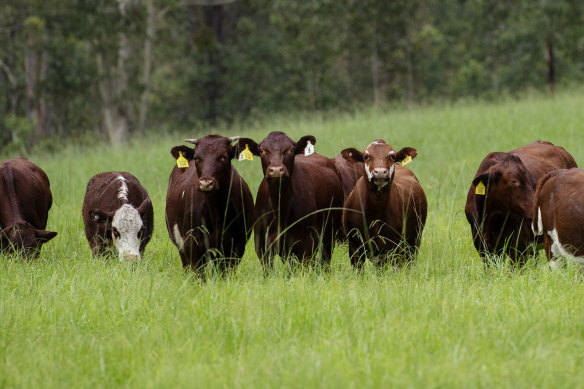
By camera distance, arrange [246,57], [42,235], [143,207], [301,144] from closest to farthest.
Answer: [301,144] → [42,235] → [143,207] → [246,57]

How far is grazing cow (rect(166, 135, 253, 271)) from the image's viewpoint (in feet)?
24.8

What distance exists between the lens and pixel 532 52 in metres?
42.2

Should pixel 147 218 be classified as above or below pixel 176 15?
below

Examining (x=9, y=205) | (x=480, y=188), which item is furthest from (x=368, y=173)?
(x=9, y=205)

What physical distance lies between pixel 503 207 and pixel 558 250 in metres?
1.24

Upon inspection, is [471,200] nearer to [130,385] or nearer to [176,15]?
[130,385]

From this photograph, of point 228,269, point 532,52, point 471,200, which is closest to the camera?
point 228,269

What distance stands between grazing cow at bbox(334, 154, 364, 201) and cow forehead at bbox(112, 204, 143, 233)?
2453 millimetres

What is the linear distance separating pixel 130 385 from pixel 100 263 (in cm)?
352

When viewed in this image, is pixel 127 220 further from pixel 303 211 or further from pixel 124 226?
pixel 303 211

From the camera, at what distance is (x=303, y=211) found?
25.7 ft

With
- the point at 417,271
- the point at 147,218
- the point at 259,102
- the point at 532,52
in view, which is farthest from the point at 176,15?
the point at 417,271

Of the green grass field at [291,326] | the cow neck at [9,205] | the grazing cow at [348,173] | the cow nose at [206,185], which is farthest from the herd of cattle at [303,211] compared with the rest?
the grazing cow at [348,173]

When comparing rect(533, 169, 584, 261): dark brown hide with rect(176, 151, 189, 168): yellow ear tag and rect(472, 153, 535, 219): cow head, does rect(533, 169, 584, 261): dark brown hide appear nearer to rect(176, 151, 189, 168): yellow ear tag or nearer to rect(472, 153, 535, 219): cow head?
rect(472, 153, 535, 219): cow head
